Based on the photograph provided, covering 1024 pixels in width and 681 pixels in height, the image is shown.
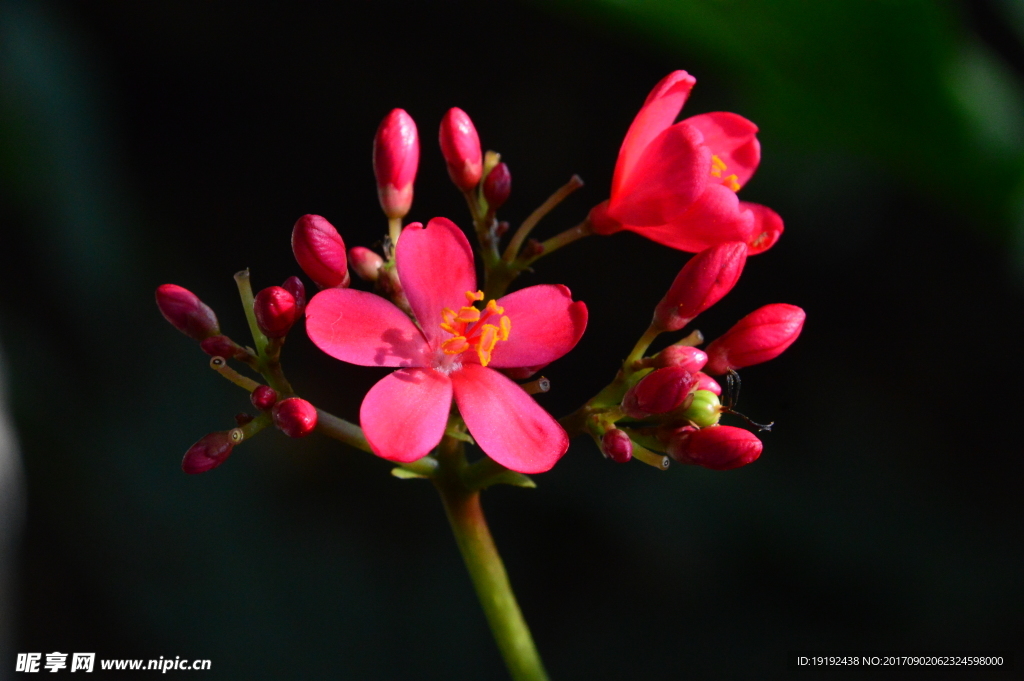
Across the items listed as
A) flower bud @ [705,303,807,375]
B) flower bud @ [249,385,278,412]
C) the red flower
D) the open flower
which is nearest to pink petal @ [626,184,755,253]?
the red flower

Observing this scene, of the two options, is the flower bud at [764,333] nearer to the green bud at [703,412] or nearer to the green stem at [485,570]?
the green bud at [703,412]

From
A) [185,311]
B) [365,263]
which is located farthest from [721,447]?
[185,311]

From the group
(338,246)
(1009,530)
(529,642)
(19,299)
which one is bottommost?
(529,642)

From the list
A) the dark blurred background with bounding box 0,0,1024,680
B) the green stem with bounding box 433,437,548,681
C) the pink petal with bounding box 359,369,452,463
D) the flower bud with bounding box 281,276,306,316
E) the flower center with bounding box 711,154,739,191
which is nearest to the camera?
the pink petal with bounding box 359,369,452,463

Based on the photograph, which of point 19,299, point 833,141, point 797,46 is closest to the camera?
point 797,46

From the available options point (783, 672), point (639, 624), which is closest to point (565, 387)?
point (639, 624)

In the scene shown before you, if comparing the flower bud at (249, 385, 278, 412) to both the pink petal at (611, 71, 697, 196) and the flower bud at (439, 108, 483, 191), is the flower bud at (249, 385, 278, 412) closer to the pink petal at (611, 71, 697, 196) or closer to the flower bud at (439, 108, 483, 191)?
the flower bud at (439, 108, 483, 191)

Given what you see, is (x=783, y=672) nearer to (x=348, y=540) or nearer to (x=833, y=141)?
(x=348, y=540)
